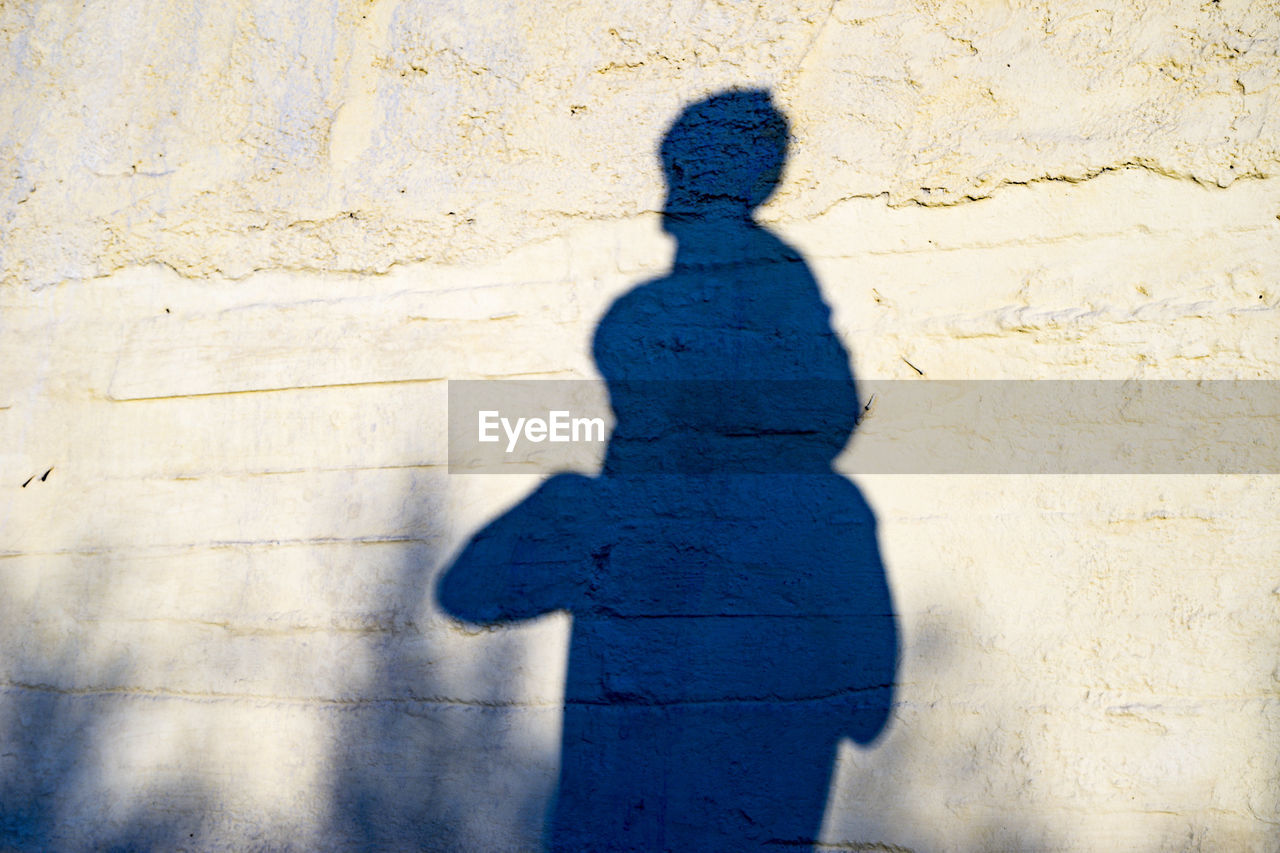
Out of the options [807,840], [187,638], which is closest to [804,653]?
[807,840]

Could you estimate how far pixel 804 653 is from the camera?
162cm

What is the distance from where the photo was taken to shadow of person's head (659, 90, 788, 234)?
5.69ft

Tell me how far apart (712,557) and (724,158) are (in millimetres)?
853

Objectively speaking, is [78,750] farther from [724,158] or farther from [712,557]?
[724,158]

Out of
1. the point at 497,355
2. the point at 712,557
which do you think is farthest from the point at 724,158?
the point at 712,557

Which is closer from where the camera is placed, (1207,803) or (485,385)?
(1207,803)

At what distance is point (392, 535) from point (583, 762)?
626 millimetres

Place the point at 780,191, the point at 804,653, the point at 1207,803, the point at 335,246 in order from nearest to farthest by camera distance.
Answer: the point at 1207,803
the point at 804,653
the point at 780,191
the point at 335,246

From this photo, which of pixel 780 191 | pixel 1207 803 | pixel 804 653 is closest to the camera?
pixel 1207 803

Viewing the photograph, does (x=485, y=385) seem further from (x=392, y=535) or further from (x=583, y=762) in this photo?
(x=583, y=762)

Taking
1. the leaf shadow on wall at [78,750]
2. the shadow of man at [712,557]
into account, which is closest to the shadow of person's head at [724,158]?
the shadow of man at [712,557]

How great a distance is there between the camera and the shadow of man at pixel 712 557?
63.3 inches

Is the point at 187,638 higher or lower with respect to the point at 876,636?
lower

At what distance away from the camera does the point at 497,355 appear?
1781 mm
